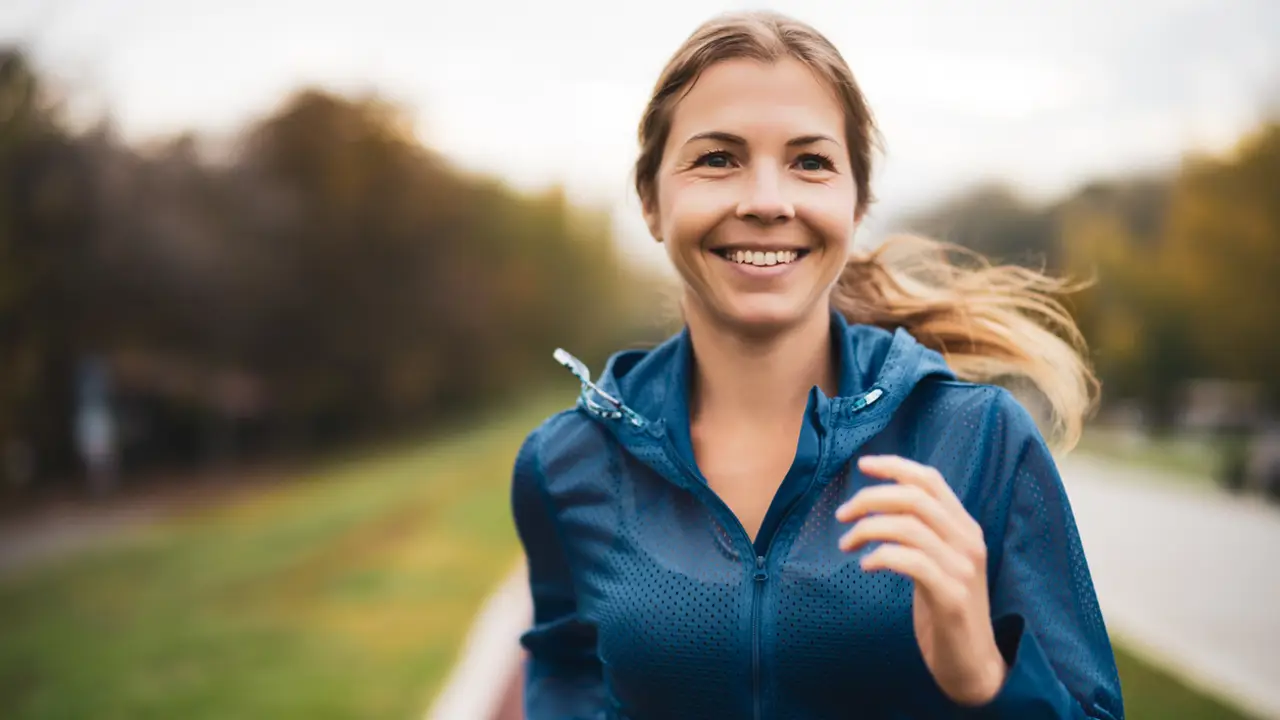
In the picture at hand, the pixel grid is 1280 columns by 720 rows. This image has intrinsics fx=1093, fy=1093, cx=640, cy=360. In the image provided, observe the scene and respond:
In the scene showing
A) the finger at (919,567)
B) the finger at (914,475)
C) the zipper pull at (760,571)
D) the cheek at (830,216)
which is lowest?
the zipper pull at (760,571)

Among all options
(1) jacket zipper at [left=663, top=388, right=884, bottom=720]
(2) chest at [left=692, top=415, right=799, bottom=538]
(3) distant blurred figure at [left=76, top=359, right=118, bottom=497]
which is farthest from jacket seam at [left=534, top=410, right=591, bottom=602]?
(3) distant blurred figure at [left=76, top=359, right=118, bottom=497]

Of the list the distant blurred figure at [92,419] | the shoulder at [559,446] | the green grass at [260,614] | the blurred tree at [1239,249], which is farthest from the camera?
the blurred tree at [1239,249]

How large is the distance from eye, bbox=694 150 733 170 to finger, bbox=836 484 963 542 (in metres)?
0.72

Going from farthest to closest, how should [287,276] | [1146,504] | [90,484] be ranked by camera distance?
[287,276] < [90,484] < [1146,504]

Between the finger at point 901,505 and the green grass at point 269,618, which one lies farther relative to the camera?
the green grass at point 269,618

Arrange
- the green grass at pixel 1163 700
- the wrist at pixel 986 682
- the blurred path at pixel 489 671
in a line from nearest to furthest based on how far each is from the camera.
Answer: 1. the wrist at pixel 986 682
2. the green grass at pixel 1163 700
3. the blurred path at pixel 489 671

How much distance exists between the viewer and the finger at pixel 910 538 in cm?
138

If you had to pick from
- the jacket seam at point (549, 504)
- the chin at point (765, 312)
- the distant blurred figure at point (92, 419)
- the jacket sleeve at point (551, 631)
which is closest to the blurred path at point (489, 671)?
the jacket sleeve at point (551, 631)

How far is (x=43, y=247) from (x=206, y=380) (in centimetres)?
562

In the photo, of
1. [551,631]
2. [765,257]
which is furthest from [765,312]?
[551,631]

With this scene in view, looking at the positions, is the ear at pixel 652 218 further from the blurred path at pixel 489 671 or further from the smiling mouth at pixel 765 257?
the blurred path at pixel 489 671

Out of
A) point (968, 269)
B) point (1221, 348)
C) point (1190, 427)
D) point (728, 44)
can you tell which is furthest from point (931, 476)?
point (1190, 427)

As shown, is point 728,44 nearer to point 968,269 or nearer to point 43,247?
point 968,269

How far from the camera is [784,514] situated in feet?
6.03
